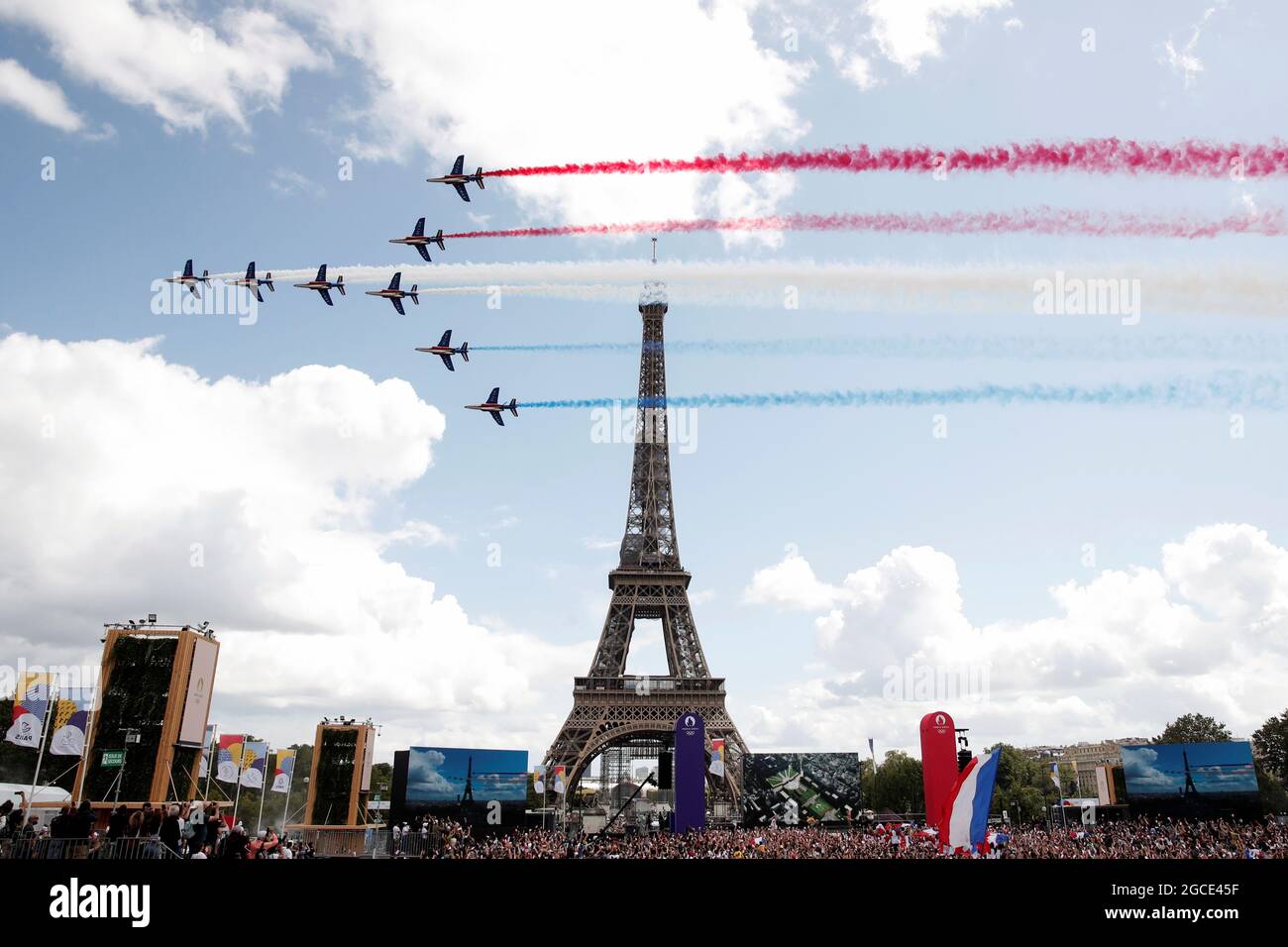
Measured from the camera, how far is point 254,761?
1970 inches

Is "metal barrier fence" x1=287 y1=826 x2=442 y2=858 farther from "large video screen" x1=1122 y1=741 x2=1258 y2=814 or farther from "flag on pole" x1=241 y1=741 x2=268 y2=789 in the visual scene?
"large video screen" x1=1122 y1=741 x2=1258 y2=814

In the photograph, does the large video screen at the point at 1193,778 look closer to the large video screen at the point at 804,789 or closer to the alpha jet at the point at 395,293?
the large video screen at the point at 804,789

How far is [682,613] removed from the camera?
89812 mm

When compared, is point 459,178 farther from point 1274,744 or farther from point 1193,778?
point 1274,744

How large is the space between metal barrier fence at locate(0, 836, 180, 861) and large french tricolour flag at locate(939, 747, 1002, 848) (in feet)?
72.2

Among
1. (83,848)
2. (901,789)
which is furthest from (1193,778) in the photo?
(901,789)

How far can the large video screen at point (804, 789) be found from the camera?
66125 mm

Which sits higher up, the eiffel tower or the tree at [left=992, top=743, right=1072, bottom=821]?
the eiffel tower

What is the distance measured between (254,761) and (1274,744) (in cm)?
11482

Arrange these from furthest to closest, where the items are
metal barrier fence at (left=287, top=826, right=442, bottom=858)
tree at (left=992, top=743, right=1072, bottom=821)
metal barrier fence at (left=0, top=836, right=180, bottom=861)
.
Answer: tree at (left=992, top=743, right=1072, bottom=821) < metal barrier fence at (left=287, top=826, right=442, bottom=858) < metal barrier fence at (left=0, top=836, right=180, bottom=861)

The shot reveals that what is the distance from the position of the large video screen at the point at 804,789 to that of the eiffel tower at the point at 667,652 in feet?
17.5

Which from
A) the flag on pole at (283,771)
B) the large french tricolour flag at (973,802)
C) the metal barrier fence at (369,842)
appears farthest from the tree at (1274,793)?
the flag on pole at (283,771)

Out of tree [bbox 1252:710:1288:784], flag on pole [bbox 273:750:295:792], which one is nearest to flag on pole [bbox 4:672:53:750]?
flag on pole [bbox 273:750:295:792]

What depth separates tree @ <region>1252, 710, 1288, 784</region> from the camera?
103069 millimetres
